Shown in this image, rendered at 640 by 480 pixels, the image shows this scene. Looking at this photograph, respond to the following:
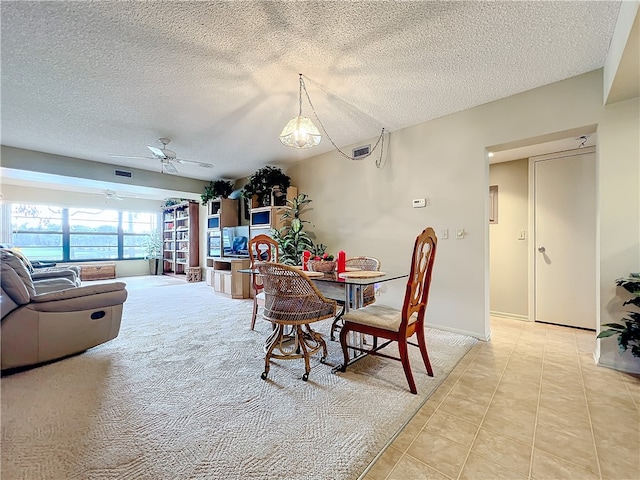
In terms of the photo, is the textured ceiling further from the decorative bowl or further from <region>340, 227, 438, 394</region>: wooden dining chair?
the decorative bowl

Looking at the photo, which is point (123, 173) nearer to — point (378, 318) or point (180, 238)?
point (180, 238)

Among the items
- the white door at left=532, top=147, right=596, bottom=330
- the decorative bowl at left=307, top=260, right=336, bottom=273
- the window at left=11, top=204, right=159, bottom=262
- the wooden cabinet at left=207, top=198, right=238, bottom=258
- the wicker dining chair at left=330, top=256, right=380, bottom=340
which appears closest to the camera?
the decorative bowl at left=307, top=260, right=336, bottom=273

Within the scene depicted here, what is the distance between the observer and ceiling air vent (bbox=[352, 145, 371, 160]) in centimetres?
391

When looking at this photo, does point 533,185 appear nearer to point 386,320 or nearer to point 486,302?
point 486,302

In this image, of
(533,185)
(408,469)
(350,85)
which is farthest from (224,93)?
(533,185)

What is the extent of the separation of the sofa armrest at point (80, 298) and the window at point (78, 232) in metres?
6.63

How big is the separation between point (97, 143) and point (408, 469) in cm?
526

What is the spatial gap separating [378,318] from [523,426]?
99 centimetres

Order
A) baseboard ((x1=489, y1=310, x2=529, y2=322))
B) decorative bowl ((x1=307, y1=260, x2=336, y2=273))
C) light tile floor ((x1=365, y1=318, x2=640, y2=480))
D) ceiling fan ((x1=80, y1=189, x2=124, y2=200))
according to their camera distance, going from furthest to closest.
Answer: ceiling fan ((x1=80, y1=189, x2=124, y2=200)), baseboard ((x1=489, y1=310, x2=529, y2=322)), decorative bowl ((x1=307, y1=260, x2=336, y2=273)), light tile floor ((x1=365, y1=318, x2=640, y2=480))

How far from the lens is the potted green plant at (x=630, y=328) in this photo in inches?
79.2

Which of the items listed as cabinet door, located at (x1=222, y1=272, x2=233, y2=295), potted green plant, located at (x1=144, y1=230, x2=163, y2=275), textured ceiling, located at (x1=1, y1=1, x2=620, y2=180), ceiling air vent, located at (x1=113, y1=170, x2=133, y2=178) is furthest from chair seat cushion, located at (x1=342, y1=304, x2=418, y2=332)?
potted green plant, located at (x1=144, y1=230, x2=163, y2=275)

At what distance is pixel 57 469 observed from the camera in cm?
125

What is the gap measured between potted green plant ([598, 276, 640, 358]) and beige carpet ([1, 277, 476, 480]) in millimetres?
1099

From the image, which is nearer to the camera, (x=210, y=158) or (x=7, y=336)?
(x=7, y=336)
